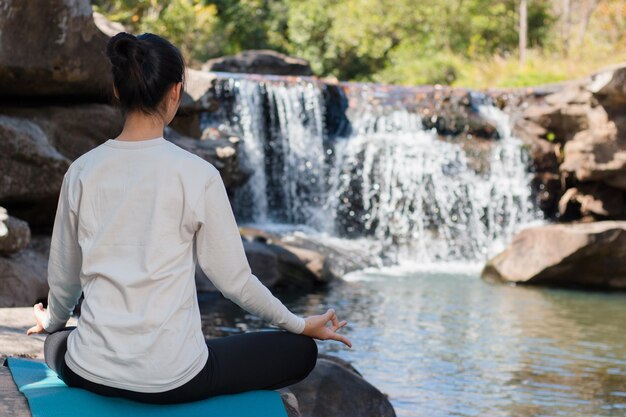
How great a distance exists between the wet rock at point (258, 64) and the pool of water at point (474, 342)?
10925 mm

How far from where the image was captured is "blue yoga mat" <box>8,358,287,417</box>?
9.20 ft

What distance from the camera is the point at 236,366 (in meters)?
3.00

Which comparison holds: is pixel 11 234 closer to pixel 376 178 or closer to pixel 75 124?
pixel 75 124

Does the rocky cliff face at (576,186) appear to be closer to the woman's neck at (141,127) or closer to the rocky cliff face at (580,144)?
the rocky cliff face at (580,144)

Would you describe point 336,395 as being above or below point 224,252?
below

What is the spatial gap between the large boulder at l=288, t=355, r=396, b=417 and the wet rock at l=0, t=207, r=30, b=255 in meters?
3.52

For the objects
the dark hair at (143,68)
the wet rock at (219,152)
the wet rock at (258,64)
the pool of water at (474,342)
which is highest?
the wet rock at (258,64)

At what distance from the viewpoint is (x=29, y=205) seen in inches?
336

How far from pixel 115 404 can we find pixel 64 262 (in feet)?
1.48

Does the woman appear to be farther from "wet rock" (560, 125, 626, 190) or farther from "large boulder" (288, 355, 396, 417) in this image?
"wet rock" (560, 125, 626, 190)

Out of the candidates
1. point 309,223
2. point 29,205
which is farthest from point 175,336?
point 309,223

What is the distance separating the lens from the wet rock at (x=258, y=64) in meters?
22.1

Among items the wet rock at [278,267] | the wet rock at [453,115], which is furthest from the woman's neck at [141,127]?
the wet rock at [453,115]

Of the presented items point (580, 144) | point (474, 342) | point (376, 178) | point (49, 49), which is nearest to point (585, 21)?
point (580, 144)
